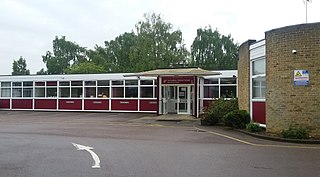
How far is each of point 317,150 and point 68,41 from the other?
7308 cm

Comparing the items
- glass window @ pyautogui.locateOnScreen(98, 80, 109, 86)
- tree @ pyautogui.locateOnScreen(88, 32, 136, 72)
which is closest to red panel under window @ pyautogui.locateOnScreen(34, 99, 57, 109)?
glass window @ pyautogui.locateOnScreen(98, 80, 109, 86)

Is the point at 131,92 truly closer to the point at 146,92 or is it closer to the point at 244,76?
the point at 146,92

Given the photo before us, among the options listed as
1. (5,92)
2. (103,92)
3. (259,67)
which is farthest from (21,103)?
(259,67)

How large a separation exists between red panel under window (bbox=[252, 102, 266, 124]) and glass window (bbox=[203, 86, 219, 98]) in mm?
11552

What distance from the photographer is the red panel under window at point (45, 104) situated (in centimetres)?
3297

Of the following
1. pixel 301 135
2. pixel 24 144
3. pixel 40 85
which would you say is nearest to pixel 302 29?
pixel 301 135

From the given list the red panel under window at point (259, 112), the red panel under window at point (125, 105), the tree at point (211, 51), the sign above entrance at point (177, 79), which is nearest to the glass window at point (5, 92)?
the red panel under window at point (125, 105)

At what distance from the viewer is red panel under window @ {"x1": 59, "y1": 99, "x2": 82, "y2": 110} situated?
32.1 m

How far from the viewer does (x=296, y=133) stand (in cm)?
1290

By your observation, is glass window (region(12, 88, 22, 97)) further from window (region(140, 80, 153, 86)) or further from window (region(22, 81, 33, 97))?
window (region(140, 80, 153, 86))

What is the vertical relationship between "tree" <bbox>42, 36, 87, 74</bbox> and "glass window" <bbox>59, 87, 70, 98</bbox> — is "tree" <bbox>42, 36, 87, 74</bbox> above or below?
above

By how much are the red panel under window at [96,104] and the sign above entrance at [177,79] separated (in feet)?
24.6

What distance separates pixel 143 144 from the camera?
38.4 feet

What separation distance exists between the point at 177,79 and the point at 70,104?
11773 millimetres
